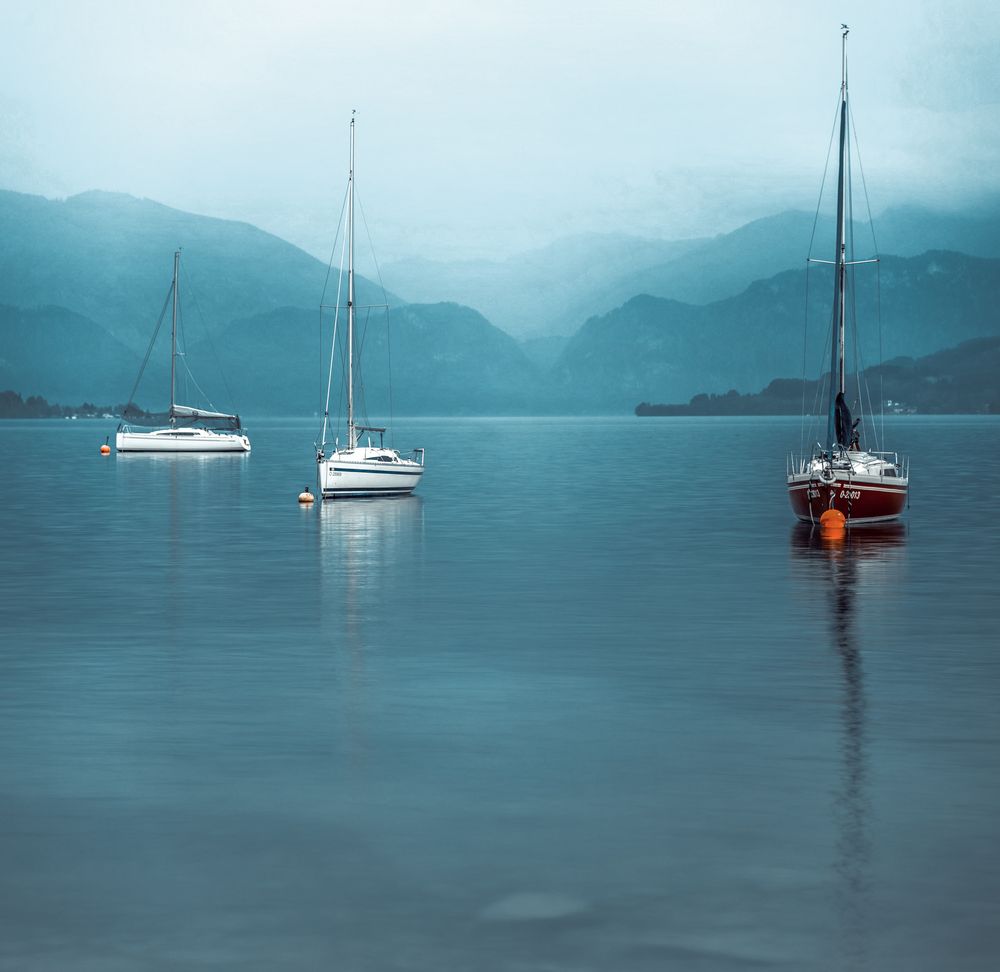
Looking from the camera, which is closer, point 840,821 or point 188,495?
point 840,821

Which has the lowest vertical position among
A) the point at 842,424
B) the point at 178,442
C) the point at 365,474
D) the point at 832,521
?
the point at 832,521

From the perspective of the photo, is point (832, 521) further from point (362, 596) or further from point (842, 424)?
point (362, 596)

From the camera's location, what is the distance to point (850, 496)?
1955 inches

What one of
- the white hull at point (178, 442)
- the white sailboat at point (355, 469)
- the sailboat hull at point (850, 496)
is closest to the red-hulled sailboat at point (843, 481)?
the sailboat hull at point (850, 496)

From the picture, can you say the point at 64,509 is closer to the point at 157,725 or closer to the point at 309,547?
the point at 309,547

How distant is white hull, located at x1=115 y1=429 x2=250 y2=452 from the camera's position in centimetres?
13412

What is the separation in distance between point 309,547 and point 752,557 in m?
11.8

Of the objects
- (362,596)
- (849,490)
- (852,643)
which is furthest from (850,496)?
(852,643)

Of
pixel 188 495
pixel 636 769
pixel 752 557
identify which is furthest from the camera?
pixel 188 495

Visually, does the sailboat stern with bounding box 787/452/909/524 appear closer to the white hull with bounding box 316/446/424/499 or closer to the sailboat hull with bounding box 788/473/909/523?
the sailboat hull with bounding box 788/473/909/523

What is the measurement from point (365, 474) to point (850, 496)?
2340cm

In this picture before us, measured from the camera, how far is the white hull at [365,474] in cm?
6581

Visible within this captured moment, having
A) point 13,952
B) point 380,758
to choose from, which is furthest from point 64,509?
point 13,952

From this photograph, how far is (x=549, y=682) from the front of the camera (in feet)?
68.8
